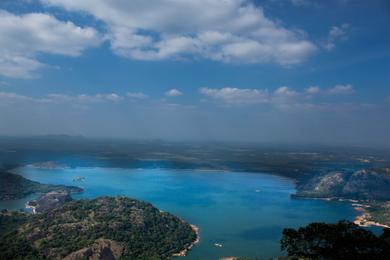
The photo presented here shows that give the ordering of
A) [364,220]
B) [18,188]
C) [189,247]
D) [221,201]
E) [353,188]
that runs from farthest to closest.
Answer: [353,188] → [221,201] → [18,188] → [364,220] → [189,247]

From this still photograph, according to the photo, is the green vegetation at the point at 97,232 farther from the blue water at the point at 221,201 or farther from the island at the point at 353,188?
the island at the point at 353,188

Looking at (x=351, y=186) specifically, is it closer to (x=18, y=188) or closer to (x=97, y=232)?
(x=97, y=232)

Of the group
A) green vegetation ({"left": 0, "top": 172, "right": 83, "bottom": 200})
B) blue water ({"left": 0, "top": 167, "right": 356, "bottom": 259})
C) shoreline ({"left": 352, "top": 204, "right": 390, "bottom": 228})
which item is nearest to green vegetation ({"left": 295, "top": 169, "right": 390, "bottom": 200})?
blue water ({"left": 0, "top": 167, "right": 356, "bottom": 259})

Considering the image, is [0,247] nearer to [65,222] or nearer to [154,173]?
[65,222]

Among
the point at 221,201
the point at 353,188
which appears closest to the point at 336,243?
the point at 221,201

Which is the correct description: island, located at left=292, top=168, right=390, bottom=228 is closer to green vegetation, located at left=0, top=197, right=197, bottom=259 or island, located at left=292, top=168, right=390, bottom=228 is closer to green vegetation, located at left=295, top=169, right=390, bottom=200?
green vegetation, located at left=295, top=169, right=390, bottom=200

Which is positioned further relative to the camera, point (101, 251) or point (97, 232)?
point (97, 232)
